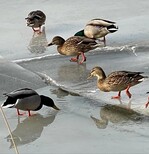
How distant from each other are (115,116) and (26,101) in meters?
0.96

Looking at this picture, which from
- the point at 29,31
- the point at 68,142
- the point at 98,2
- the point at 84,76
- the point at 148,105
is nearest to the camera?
the point at 68,142

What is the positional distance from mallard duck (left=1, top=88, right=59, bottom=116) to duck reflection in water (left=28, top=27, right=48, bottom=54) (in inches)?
109

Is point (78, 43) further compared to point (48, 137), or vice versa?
point (78, 43)

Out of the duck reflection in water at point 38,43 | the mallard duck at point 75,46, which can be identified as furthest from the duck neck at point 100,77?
the duck reflection in water at point 38,43

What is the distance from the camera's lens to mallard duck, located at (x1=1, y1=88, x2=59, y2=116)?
6.40 metres

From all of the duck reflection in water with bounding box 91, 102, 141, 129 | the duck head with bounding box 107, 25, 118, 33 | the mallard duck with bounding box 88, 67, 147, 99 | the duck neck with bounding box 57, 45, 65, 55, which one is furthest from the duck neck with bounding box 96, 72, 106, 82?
the duck head with bounding box 107, 25, 118, 33

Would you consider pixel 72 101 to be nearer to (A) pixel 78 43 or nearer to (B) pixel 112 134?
(B) pixel 112 134

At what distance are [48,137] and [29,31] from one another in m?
5.12

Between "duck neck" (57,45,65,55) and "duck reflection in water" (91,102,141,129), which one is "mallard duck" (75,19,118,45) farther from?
"duck reflection in water" (91,102,141,129)

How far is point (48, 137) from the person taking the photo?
5.87 meters

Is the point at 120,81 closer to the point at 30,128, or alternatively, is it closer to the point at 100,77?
the point at 100,77

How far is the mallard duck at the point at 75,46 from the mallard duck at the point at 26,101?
2.30 meters

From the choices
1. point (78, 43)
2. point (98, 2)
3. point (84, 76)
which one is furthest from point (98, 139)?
point (98, 2)

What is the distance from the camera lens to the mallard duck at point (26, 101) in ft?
21.0
